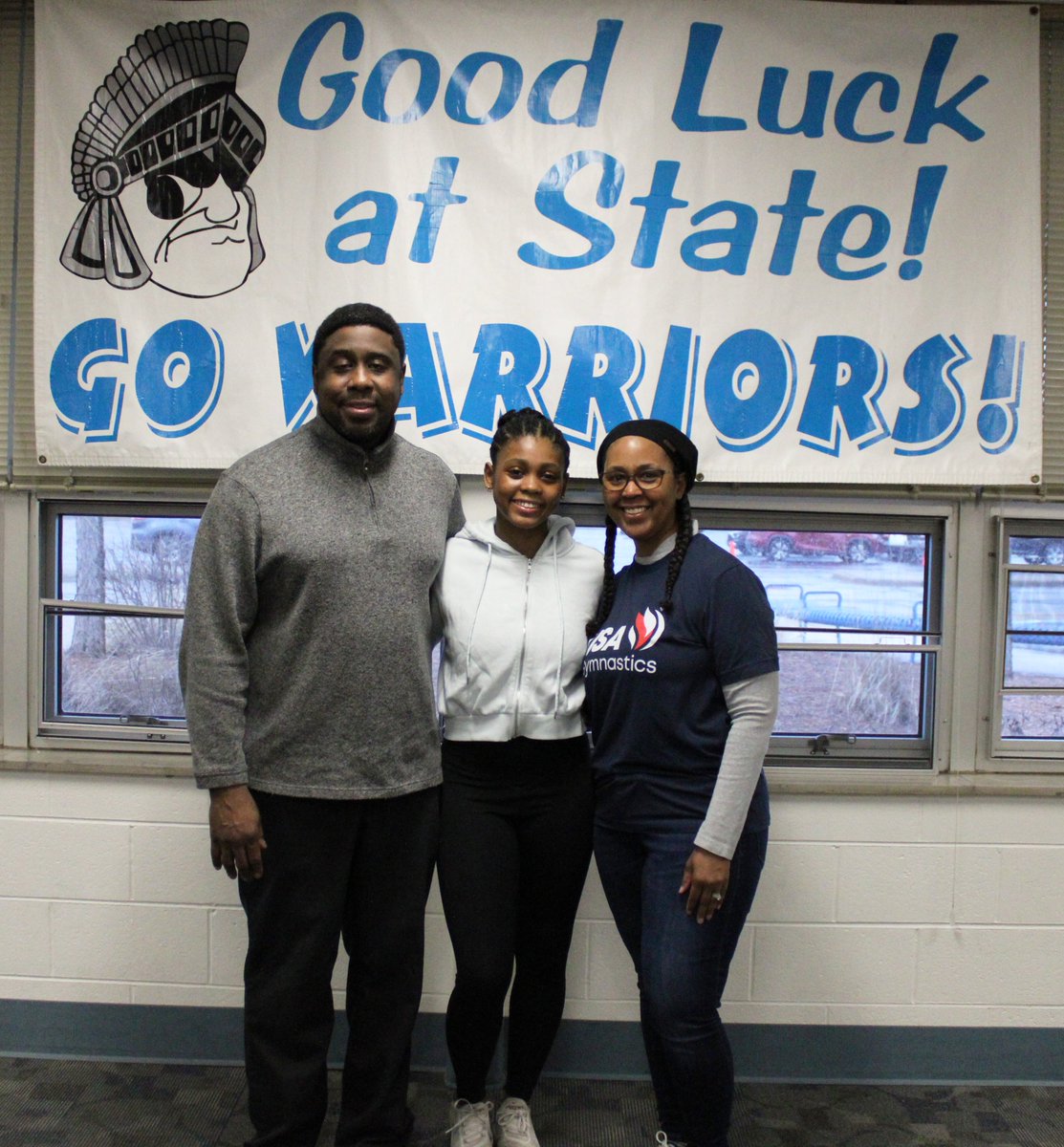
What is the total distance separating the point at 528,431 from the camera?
1646mm

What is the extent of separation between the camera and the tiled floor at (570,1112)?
1866mm

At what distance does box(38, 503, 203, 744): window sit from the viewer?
2.17 meters

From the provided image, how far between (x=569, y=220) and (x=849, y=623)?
115 cm

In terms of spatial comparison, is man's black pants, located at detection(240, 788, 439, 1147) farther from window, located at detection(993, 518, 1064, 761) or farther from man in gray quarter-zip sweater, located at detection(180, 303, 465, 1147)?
window, located at detection(993, 518, 1064, 761)

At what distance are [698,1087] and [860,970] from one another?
0.78 meters

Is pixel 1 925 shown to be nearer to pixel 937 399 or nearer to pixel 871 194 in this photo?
pixel 937 399

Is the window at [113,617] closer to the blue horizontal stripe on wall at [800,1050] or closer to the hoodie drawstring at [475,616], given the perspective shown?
the blue horizontal stripe on wall at [800,1050]

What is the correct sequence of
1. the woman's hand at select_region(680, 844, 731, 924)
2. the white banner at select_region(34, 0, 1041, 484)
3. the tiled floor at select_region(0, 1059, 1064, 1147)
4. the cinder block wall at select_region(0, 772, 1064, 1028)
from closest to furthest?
1. the woman's hand at select_region(680, 844, 731, 924)
2. the tiled floor at select_region(0, 1059, 1064, 1147)
3. the white banner at select_region(34, 0, 1041, 484)
4. the cinder block wall at select_region(0, 772, 1064, 1028)

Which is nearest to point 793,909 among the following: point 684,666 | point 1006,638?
point 1006,638

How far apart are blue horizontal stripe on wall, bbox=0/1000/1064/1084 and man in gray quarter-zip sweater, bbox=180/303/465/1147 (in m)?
0.56

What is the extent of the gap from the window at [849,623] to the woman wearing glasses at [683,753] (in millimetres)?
566

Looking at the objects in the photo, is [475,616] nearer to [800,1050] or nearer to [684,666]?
[684,666]

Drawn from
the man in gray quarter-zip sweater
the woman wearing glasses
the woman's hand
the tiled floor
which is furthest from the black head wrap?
the tiled floor

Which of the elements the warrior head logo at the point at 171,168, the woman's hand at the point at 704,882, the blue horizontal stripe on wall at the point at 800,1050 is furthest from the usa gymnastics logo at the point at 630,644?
the warrior head logo at the point at 171,168
